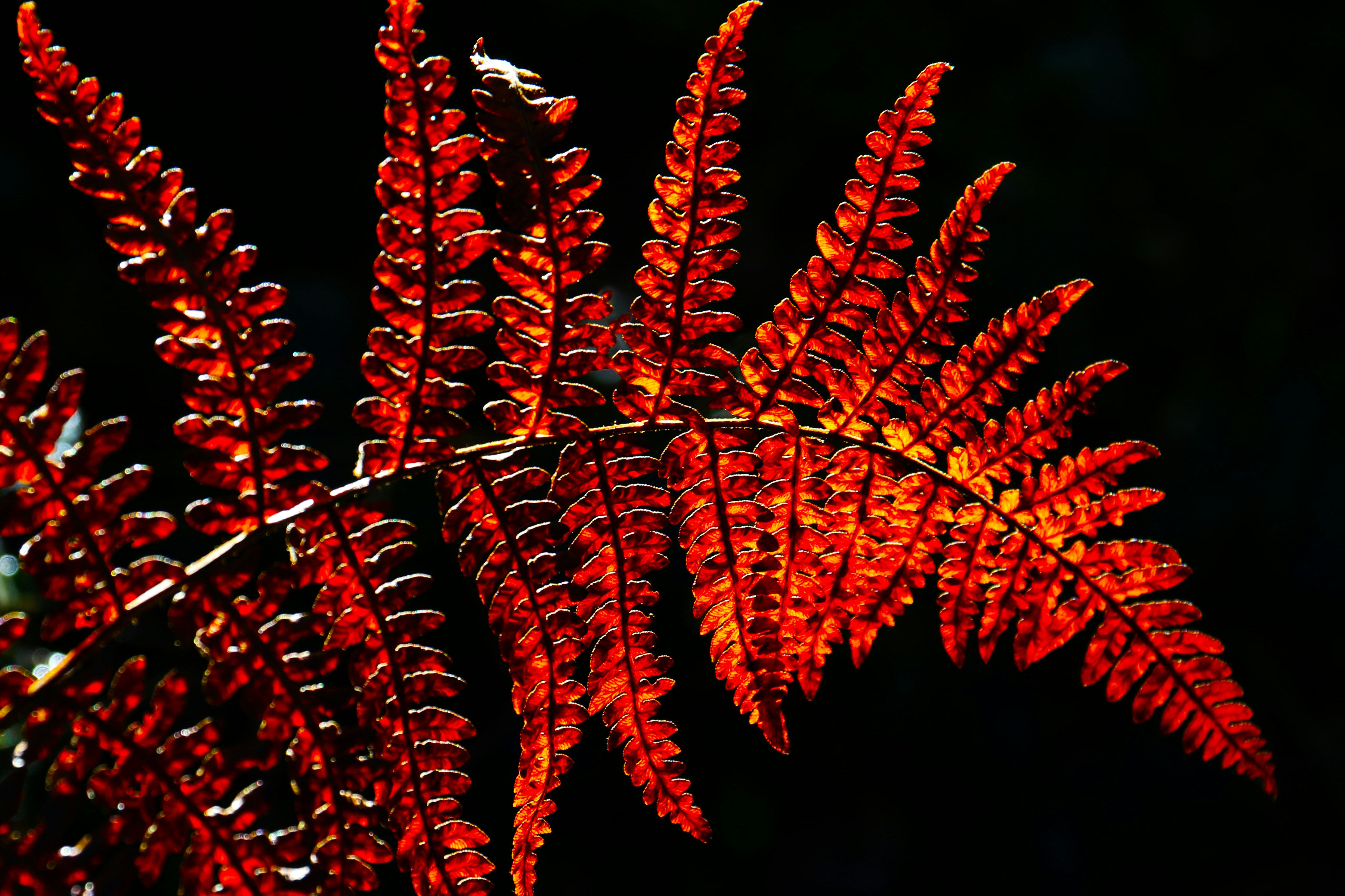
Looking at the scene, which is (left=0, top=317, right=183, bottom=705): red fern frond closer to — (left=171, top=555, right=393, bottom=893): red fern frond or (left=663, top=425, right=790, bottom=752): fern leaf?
(left=171, top=555, right=393, bottom=893): red fern frond

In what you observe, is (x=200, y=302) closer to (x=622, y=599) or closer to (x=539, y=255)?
(x=539, y=255)

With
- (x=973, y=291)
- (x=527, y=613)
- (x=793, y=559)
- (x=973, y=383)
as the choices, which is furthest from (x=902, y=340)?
(x=973, y=291)

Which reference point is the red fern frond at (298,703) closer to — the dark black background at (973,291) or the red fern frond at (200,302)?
the red fern frond at (200,302)

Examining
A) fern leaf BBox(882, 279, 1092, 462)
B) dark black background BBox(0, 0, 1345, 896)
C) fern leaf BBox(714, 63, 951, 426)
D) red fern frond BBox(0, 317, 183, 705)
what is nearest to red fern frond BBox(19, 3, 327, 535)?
red fern frond BBox(0, 317, 183, 705)

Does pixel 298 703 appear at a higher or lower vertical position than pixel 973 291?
lower

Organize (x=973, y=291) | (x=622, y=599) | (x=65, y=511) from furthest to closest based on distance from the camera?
1. (x=973, y=291)
2. (x=622, y=599)
3. (x=65, y=511)

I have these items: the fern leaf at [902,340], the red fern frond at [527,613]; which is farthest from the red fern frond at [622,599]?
the fern leaf at [902,340]
